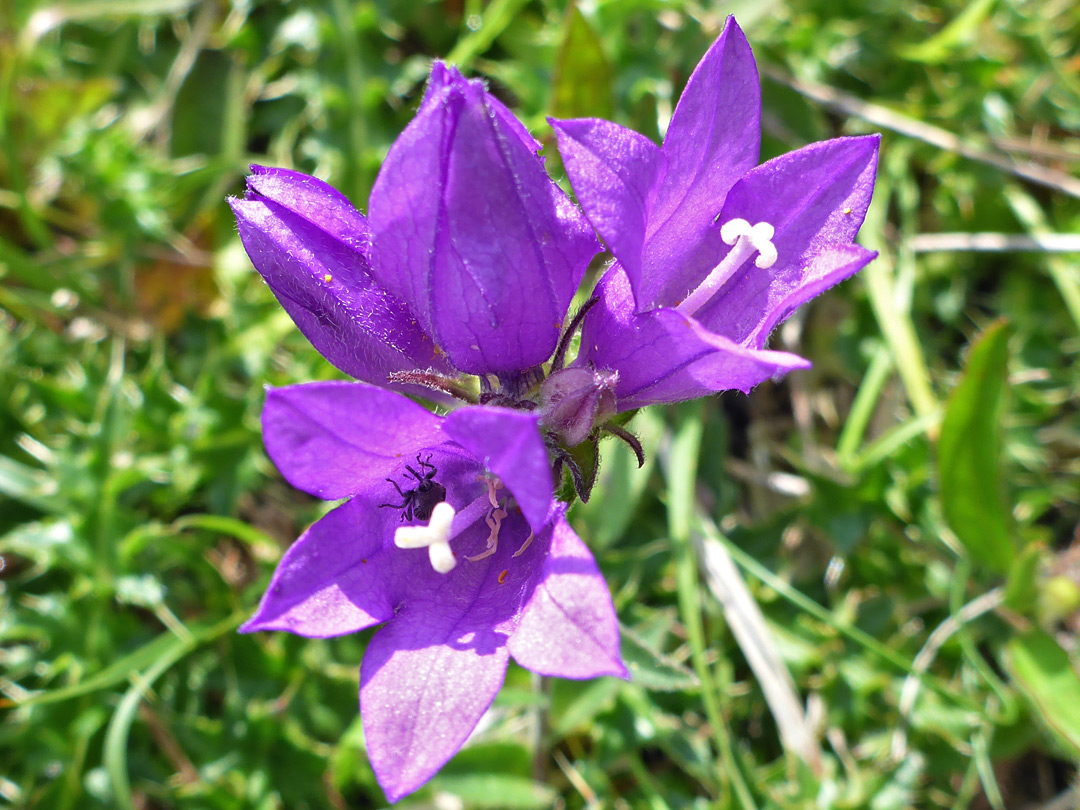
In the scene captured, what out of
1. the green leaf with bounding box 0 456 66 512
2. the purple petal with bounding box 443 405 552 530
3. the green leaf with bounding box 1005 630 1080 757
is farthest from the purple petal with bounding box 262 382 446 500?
the green leaf with bounding box 1005 630 1080 757

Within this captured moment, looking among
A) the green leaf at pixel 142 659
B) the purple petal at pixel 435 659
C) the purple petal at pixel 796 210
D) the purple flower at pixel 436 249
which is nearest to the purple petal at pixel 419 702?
the purple petal at pixel 435 659

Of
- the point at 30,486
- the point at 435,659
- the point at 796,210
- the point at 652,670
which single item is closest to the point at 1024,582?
the point at 652,670

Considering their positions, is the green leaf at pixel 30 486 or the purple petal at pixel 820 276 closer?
the purple petal at pixel 820 276

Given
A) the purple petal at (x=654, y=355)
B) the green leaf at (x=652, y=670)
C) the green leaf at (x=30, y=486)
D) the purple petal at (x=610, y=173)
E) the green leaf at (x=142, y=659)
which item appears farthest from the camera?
the green leaf at (x=30, y=486)

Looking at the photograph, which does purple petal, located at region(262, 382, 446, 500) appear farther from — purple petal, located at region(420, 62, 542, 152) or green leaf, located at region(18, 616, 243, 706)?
green leaf, located at region(18, 616, 243, 706)

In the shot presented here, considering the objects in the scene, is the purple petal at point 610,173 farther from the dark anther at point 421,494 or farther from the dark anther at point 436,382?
the dark anther at point 421,494

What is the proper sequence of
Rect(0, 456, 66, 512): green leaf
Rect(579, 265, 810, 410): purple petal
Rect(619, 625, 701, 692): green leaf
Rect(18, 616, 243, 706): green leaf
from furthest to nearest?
Rect(0, 456, 66, 512): green leaf < Rect(18, 616, 243, 706): green leaf < Rect(619, 625, 701, 692): green leaf < Rect(579, 265, 810, 410): purple petal

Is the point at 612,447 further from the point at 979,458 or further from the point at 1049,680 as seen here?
the point at 1049,680

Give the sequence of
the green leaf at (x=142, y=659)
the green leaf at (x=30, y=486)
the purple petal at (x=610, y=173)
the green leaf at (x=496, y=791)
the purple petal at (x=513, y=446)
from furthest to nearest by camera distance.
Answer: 1. the green leaf at (x=30, y=486)
2. the green leaf at (x=496, y=791)
3. the green leaf at (x=142, y=659)
4. the purple petal at (x=610, y=173)
5. the purple petal at (x=513, y=446)
